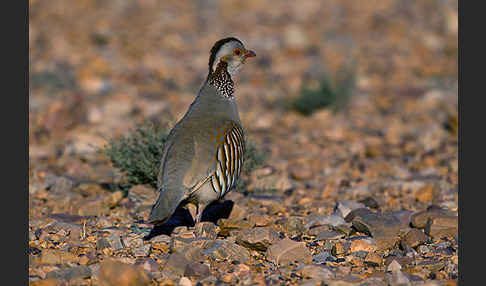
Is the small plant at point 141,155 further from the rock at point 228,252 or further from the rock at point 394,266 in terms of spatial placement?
the rock at point 394,266

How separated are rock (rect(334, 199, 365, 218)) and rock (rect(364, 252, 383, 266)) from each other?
4.40 feet

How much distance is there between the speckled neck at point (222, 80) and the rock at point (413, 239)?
1.96 meters

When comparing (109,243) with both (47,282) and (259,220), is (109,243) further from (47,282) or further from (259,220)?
(259,220)

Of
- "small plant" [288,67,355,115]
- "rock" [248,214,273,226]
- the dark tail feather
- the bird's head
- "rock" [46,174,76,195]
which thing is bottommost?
"rock" [248,214,273,226]

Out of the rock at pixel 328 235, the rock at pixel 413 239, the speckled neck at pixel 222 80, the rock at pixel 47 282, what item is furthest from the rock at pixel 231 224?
the rock at pixel 47 282

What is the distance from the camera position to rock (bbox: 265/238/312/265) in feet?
17.3

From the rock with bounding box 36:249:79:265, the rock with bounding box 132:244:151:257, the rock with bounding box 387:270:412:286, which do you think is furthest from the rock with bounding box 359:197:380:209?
the rock with bounding box 36:249:79:265

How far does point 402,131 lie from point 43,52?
836 centimetres

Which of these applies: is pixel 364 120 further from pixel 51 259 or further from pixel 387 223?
pixel 51 259

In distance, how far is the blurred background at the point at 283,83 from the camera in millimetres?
9328

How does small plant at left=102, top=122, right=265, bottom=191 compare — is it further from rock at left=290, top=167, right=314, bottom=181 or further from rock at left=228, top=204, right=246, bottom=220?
rock at left=290, top=167, right=314, bottom=181

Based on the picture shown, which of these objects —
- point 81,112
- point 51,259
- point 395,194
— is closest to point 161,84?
A: point 81,112

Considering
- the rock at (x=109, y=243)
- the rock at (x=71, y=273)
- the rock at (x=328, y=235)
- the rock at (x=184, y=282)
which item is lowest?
the rock at (x=184, y=282)

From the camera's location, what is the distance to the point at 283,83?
1440 centimetres
